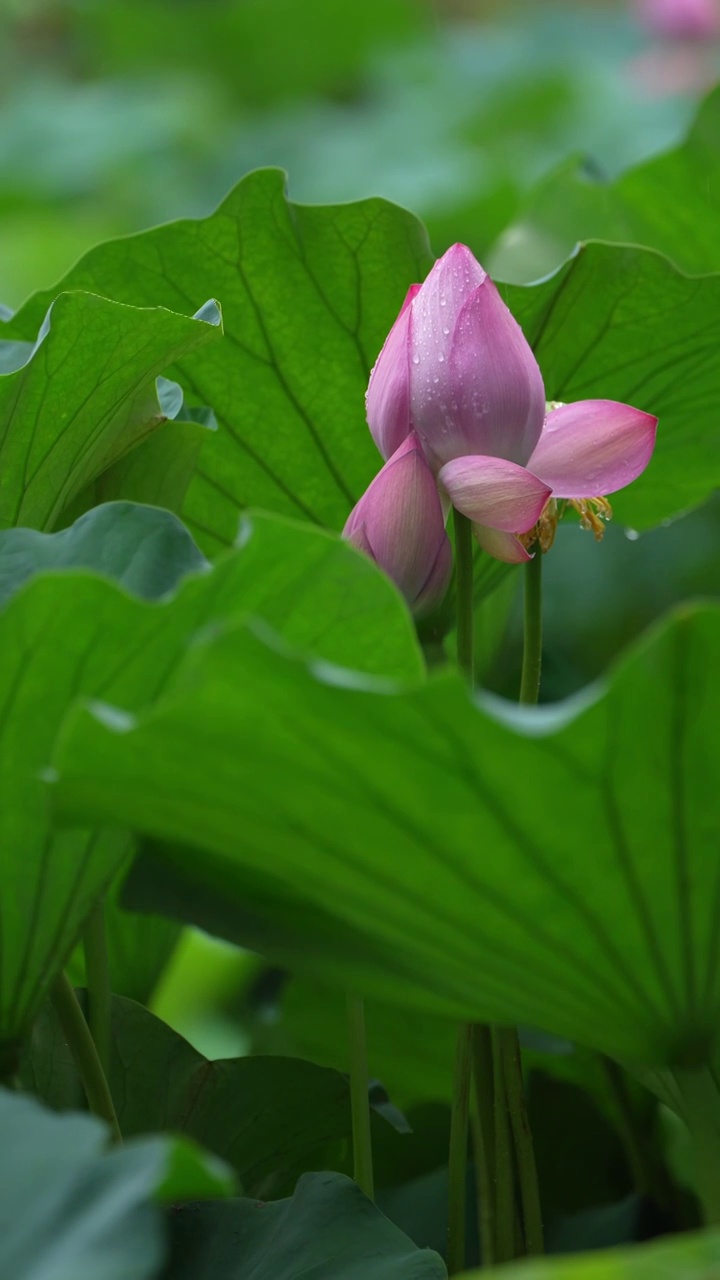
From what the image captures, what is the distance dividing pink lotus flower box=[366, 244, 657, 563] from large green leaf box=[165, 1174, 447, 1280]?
187mm

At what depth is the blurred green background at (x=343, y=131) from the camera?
1.51m

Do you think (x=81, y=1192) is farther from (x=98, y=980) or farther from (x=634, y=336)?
(x=634, y=336)

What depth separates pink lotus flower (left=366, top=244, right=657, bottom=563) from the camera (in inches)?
15.1

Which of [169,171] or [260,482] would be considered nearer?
[260,482]

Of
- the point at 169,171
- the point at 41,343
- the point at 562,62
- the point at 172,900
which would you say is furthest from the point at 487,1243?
the point at 562,62

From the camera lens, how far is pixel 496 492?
1.26ft

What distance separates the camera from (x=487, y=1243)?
38 cm

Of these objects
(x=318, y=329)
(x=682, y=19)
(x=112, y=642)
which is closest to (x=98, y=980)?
(x=112, y=642)

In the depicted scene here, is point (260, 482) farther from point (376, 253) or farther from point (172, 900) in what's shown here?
point (172, 900)

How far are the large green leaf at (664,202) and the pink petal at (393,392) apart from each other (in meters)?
0.43

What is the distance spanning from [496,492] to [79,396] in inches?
5.3

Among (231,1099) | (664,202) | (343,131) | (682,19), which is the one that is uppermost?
(664,202)

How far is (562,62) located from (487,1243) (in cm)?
374

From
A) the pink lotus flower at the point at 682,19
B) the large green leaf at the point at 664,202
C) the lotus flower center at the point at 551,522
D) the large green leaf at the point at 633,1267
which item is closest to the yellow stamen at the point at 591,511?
the lotus flower center at the point at 551,522
